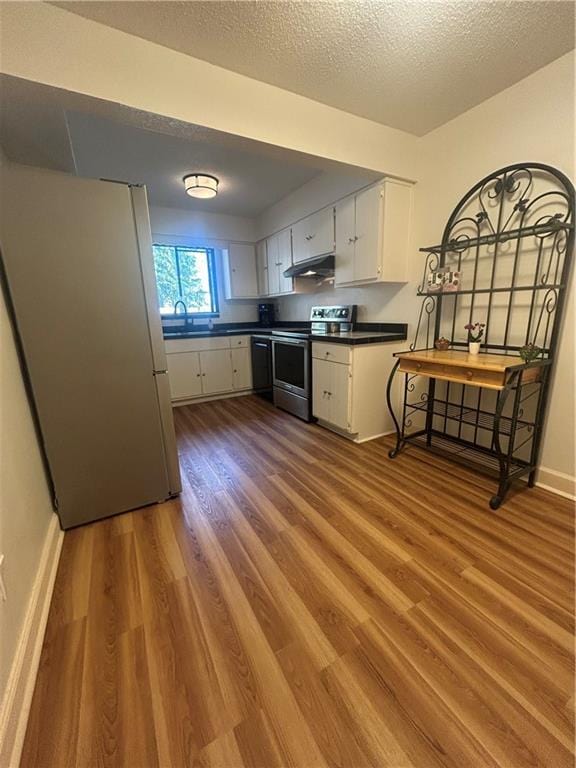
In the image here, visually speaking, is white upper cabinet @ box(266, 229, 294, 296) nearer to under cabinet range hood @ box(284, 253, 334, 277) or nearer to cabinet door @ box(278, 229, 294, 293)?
cabinet door @ box(278, 229, 294, 293)

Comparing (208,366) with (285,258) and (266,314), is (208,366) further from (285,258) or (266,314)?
(285,258)

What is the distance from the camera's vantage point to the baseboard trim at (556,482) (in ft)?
6.18

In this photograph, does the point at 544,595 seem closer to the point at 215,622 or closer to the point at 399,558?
the point at 399,558

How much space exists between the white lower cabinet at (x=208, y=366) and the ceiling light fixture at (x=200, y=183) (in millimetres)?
1691

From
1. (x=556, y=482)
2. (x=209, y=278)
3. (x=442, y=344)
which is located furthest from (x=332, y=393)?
(x=209, y=278)

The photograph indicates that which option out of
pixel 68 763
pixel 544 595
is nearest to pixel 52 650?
pixel 68 763

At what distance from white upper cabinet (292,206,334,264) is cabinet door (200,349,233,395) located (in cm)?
158

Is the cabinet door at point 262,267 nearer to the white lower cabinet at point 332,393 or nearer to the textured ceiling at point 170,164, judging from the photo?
the textured ceiling at point 170,164

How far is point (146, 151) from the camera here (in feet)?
8.25

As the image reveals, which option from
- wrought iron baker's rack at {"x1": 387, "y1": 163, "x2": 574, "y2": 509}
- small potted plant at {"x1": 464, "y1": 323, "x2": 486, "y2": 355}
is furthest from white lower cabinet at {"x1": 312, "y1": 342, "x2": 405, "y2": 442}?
small potted plant at {"x1": 464, "y1": 323, "x2": 486, "y2": 355}

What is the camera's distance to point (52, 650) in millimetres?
1124

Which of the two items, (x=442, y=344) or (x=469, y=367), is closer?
(x=469, y=367)

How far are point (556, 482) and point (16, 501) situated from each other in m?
2.89

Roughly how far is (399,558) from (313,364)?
1.91 metres
